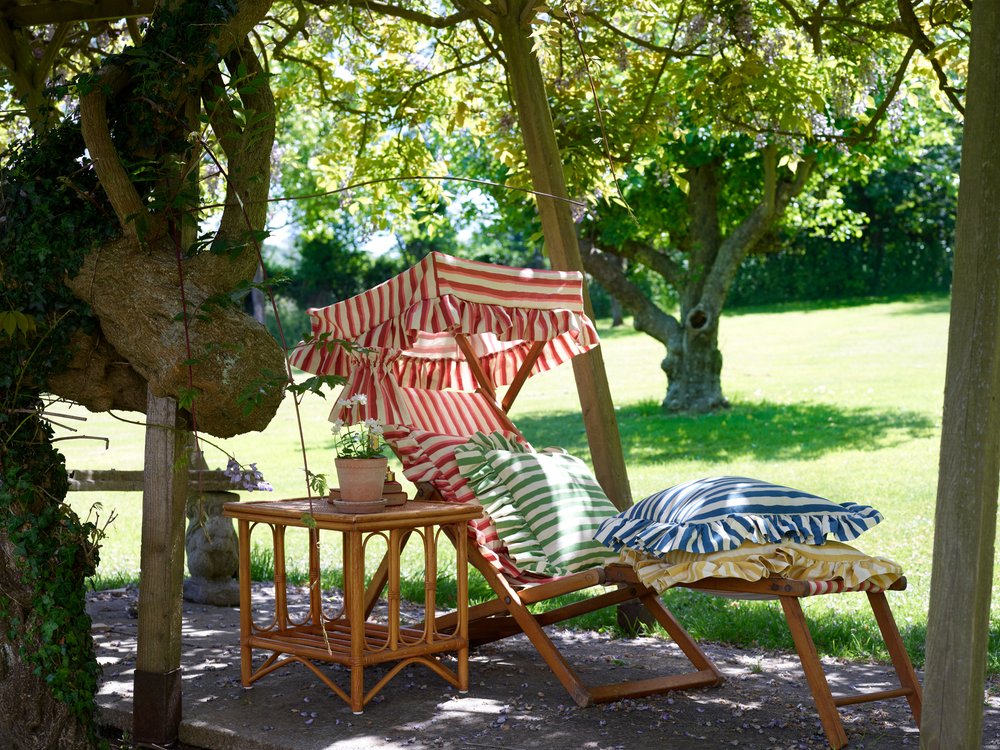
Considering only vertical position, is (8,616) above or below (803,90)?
below

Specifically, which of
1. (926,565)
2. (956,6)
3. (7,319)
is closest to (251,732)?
(7,319)

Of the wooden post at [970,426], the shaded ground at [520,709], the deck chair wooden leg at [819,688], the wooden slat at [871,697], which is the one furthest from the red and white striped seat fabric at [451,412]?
the wooden post at [970,426]

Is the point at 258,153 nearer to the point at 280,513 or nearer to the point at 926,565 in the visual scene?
the point at 280,513

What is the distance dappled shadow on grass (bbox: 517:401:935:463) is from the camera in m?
12.8

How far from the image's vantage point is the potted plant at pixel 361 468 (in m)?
4.12

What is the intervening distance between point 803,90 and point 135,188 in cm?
430

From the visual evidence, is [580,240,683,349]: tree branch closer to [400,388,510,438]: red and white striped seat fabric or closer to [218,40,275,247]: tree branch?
[400,388,510,438]: red and white striped seat fabric

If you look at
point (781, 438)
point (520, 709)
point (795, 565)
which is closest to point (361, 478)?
point (520, 709)

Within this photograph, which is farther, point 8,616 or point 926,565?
point 926,565

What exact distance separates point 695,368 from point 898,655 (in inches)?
A: 447

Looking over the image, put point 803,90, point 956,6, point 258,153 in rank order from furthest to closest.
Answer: point 803,90 → point 956,6 → point 258,153

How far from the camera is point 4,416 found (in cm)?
354

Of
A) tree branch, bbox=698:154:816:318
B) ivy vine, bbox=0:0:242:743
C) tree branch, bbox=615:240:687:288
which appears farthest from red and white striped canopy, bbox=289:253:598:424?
tree branch, bbox=615:240:687:288

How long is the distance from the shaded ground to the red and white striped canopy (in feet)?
4.33
